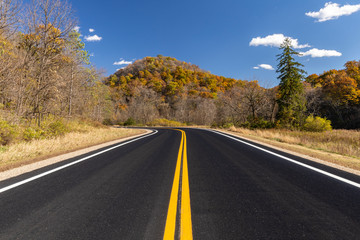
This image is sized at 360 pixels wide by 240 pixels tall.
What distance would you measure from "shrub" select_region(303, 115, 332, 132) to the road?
79.7 ft

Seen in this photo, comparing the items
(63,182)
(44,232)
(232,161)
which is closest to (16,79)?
(63,182)

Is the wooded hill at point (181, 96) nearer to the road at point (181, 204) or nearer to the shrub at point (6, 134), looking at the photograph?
the road at point (181, 204)

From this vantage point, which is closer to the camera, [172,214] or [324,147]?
[172,214]

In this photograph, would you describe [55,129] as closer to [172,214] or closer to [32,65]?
[32,65]

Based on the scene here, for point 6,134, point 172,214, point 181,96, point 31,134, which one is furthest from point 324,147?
point 181,96

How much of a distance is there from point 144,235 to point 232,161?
427 cm

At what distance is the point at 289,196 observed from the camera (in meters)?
3.09

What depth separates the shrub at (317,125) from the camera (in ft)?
77.8

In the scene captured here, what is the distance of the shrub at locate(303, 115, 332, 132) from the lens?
23712 mm

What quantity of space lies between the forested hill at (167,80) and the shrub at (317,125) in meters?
38.6

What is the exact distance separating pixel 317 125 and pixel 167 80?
181ft

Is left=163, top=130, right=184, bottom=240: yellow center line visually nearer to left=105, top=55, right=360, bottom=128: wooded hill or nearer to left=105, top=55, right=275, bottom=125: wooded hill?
left=105, top=55, right=360, bottom=128: wooded hill

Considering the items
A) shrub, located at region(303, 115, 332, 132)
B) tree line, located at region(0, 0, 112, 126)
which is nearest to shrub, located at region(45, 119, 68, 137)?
tree line, located at region(0, 0, 112, 126)

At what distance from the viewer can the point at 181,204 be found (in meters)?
2.78
